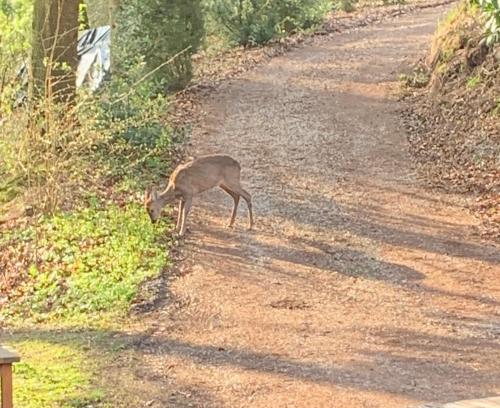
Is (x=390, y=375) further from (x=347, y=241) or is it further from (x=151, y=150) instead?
(x=151, y=150)

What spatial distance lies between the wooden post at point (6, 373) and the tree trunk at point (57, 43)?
7.41 m

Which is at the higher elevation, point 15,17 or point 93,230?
point 15,17

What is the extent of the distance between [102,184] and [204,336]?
198 inches

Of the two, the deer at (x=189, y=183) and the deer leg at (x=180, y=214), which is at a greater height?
the deer at (x=189, y=183)

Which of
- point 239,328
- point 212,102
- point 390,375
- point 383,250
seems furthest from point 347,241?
point 212,102

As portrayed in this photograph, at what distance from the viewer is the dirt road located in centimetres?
711

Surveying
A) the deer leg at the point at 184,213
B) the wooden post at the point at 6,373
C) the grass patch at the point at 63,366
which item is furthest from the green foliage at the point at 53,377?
the deer leg at the point at 184,213

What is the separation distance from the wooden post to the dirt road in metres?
1.41

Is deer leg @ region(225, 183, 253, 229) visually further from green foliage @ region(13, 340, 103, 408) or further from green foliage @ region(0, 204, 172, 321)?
green foliage @ region(13, 340, 103, 408)

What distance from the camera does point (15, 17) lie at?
13.1 m

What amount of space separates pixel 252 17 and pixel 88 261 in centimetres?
1228

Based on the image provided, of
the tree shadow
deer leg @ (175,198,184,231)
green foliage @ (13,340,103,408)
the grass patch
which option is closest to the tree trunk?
deer leg @ (175,198,184,231)

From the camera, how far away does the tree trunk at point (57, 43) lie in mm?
12836

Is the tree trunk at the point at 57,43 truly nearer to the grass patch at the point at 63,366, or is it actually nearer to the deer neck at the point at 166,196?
the deer neck at the point at 166,196
